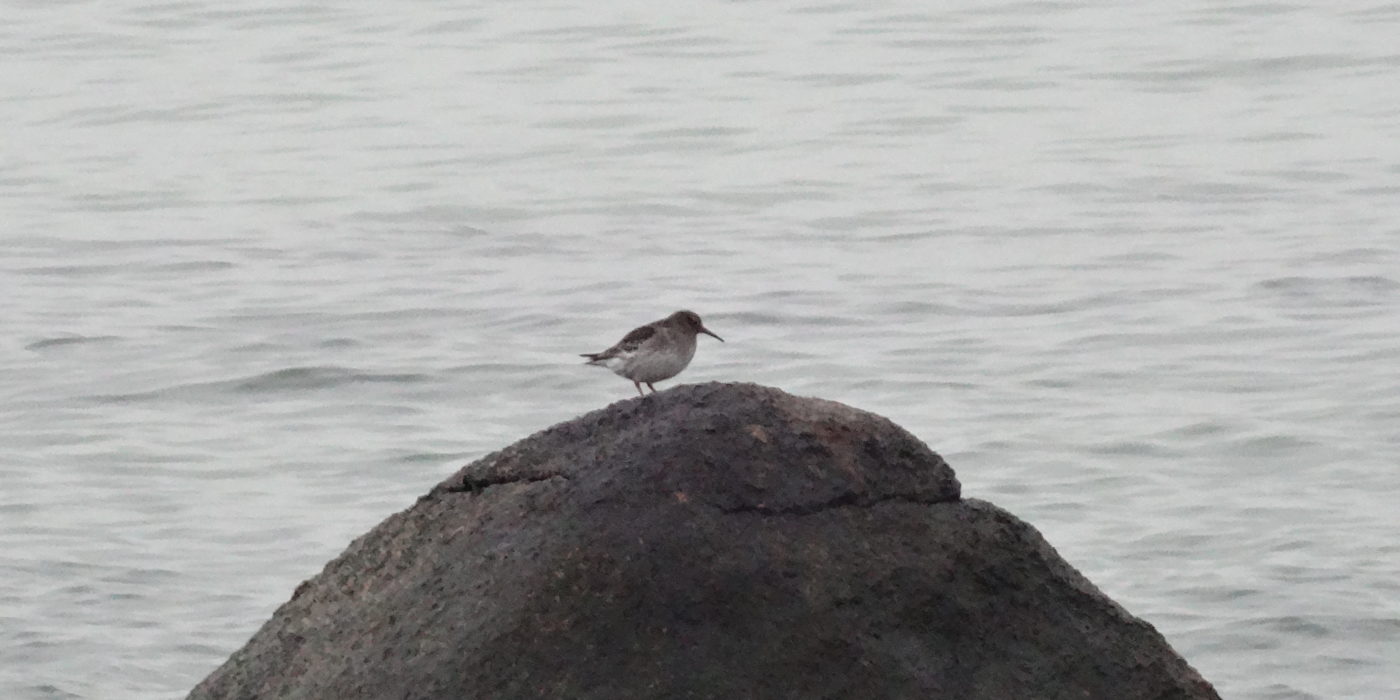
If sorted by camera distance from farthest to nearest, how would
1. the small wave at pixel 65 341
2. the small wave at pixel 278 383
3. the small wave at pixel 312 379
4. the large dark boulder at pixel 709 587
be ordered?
the small wave at pixel 65 341 < the small wave at pixel 312 379 < the small wave at pixel 278 383 < the large dark boulder at pixel 709 587

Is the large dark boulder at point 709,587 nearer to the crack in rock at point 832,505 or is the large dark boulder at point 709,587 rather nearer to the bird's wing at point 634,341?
the crack in rock at point 832,505

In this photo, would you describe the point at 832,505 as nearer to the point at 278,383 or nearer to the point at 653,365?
the point at 653,365

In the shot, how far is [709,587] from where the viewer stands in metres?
5.62

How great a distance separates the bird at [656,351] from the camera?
9406mm

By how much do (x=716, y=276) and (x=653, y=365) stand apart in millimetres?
8013

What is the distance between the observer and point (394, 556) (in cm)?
607

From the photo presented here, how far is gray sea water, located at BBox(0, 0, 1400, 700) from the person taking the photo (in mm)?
11758

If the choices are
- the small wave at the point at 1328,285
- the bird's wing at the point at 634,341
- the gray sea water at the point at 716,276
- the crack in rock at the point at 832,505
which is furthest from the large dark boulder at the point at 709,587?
the small wave at the point at 1328,285

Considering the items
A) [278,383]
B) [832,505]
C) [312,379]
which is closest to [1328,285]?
[312,379]

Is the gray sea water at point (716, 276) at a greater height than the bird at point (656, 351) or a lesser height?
lesser

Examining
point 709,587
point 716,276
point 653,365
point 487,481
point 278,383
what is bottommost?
point 278,383

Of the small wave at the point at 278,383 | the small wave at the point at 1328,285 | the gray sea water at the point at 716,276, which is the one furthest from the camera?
the small wave at the point at 1328,285

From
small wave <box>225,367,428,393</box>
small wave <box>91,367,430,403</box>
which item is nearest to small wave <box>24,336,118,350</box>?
small wave <box>91,367,430,403</box>

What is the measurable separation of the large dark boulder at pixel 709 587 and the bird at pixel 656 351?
126 inches
